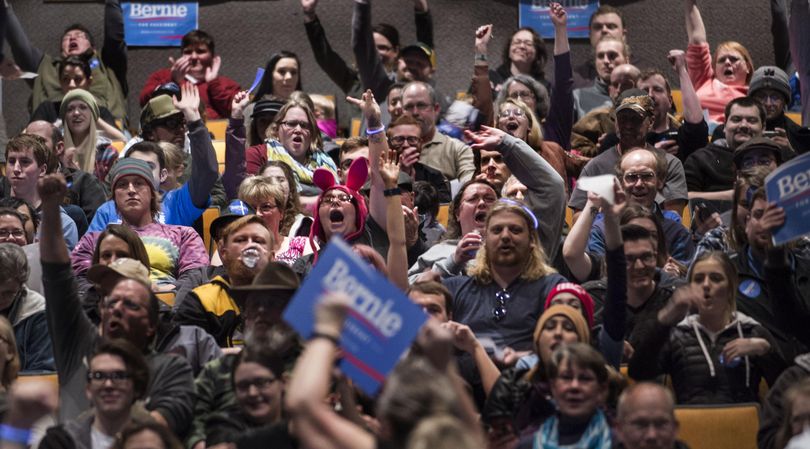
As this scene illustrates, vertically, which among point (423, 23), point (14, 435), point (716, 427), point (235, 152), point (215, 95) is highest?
point (423, 23)

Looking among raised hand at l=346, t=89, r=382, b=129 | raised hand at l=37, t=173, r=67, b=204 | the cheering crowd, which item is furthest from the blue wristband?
raised hand at l=346, t=89, r=382, b=129

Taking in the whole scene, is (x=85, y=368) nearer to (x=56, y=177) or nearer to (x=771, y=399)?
(x=56, y=177)

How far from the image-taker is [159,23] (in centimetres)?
1044

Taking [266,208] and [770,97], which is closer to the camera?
[266,208]

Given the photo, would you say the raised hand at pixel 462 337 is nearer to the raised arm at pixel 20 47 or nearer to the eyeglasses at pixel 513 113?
the eyeglasses at pixel 513 113

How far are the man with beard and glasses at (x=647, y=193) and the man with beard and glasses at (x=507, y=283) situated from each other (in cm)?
83

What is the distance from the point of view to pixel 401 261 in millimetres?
5469

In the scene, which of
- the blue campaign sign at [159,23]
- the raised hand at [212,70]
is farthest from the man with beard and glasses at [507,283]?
the blue campaign sign at [159,23]

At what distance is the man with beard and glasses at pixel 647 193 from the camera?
628 cm

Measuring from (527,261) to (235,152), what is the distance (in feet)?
7.72

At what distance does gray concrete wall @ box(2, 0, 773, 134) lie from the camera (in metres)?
10.3

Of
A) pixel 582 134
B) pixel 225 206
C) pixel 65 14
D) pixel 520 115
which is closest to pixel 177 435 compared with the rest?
pixel 225 206

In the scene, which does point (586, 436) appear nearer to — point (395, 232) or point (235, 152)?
point (395, 232)

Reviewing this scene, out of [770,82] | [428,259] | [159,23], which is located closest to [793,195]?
[428,259]
